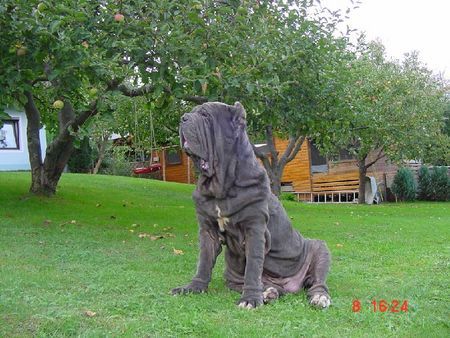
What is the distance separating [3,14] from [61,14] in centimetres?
113

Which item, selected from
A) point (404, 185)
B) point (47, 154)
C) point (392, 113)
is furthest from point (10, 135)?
point (404, 185)

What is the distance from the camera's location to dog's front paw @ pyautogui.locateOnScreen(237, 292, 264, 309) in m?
4.81

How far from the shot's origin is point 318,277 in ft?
17.8

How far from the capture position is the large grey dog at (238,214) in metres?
4.92

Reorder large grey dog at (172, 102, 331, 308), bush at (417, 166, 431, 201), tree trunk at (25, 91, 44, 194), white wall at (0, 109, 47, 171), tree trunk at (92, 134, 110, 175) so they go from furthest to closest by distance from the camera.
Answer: tree trunk at (92, 134, 110, 175) < bush at (417, 166, 431, 201) < white wall at (0, 109, 47, 171) < tree trunk at (25, 91, 44, 194) < large grey dog at (172, 102, 331, 308)

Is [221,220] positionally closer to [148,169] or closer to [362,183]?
[362,183]

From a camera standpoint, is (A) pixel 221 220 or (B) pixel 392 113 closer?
(A) pixel 221 220

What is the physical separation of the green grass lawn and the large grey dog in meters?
0.19

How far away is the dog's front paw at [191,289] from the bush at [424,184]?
27248 millimetres

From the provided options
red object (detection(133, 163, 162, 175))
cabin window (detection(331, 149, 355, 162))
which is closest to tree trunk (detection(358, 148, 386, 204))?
cabin window (detection(331, 149, 355, 162))

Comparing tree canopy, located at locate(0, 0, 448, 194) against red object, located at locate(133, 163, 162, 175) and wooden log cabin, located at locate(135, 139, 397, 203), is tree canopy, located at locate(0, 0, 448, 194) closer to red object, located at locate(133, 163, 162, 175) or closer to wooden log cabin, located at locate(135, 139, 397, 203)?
wooden log cabin, located at locate(135, 139, 397, 203)

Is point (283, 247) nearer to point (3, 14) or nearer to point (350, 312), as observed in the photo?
point (350, 312)

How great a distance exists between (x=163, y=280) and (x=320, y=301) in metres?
1.90

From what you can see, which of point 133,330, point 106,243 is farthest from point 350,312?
point 106,243
